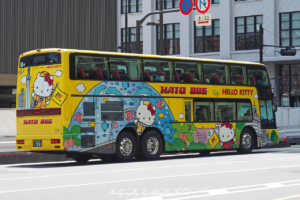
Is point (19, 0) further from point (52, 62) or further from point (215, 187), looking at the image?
point (215, 187)


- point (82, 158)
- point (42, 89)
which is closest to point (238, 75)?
point (82, 158)

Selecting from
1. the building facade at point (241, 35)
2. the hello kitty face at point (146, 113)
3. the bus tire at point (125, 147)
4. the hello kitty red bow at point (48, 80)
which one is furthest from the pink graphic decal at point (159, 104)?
the building facade at point (241, 35)

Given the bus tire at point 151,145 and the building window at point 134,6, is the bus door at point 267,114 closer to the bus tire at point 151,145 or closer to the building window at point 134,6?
the bus tire at point 151,145

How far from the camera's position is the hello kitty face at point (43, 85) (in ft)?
54.1

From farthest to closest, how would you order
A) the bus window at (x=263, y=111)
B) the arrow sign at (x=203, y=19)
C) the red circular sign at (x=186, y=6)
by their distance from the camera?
the red circular sign at (x=186, y=6), the arrow sign at (x=203, y=19), the bus window at (x=263, y=111)

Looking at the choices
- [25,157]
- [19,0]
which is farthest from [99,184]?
[19,0]

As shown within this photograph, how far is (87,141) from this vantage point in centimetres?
1667

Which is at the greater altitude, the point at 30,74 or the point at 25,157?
the point at 30,74

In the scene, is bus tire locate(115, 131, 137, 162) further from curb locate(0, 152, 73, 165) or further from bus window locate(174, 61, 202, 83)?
curb locate(0, 152, 73, 165)

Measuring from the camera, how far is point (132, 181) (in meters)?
11.2

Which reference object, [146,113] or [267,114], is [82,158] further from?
[267,114]

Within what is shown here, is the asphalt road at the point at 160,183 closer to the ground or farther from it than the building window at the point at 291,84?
closer to the ground

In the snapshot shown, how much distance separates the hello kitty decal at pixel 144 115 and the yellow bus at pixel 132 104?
0.03 meters

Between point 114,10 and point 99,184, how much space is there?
47313 millimetres
